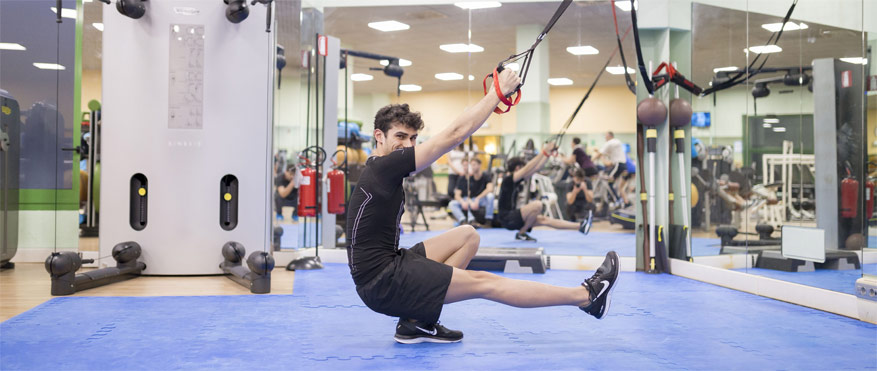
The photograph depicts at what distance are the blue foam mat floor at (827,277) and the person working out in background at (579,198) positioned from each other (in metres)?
2.11

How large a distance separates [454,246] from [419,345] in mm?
553

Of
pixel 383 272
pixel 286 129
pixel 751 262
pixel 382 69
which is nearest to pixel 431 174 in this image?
pixel 382 69

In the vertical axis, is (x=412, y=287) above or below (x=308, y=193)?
below

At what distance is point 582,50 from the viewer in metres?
6.37

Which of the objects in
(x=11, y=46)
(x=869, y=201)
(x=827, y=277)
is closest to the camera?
(x=869, y=201)

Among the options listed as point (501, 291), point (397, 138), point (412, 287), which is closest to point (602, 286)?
point (501, 291)

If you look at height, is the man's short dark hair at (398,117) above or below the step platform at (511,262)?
above

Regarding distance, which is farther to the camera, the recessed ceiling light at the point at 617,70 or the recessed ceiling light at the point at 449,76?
the recessed ceiling light at the point at 449,76

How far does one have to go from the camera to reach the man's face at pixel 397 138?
9.90 feet

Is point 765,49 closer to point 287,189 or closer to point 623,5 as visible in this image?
point 623,5

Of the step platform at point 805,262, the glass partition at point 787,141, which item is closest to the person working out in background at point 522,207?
the glass partition at point 787,141

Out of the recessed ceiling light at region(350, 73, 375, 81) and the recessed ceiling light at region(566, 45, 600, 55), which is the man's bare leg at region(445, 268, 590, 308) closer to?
the recessed ceiling light at region(566, 45, 600, 55)

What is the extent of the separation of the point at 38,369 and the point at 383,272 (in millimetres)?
1412

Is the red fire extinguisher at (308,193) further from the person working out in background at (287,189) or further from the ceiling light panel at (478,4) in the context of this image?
the ceiling light panel at (478,4)
